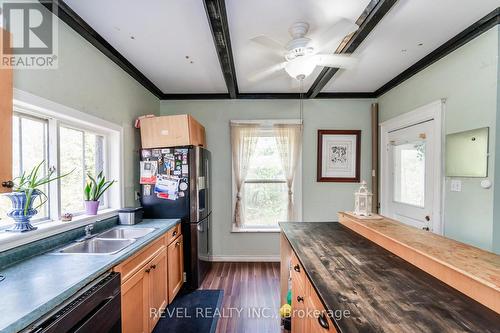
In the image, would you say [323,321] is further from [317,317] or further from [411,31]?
[411,31]

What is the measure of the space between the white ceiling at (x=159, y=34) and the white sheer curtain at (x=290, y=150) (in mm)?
1198

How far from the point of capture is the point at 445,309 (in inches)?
34.0

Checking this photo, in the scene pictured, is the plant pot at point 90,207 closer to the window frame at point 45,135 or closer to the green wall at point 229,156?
the window frame at point 45,135

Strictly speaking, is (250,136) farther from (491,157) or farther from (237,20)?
(491,157)

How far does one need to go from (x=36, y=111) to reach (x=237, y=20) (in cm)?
160

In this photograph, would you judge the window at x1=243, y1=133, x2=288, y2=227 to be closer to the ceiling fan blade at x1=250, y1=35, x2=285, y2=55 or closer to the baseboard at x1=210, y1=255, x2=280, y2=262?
the baseboard at x1=210, y1=255, x2=280, y2=262

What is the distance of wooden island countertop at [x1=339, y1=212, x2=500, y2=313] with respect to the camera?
2.97 ft

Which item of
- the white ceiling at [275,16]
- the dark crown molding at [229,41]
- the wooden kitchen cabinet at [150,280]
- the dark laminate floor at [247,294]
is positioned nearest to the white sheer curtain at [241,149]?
the dark crown molding at [229,41]

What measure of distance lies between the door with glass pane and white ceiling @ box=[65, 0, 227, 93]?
2.39 meters

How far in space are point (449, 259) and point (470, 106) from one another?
5.18 ft

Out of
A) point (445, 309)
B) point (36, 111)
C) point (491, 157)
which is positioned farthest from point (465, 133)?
point (36, 111)

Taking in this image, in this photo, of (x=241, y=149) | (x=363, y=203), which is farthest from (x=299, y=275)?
(x=241, y=149)

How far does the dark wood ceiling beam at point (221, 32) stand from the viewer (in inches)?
61.2

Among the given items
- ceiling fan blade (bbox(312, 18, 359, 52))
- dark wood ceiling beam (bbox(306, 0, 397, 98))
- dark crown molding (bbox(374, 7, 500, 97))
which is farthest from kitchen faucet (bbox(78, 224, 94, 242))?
dark crown molding (bbox(374, 7, 500, 97))
